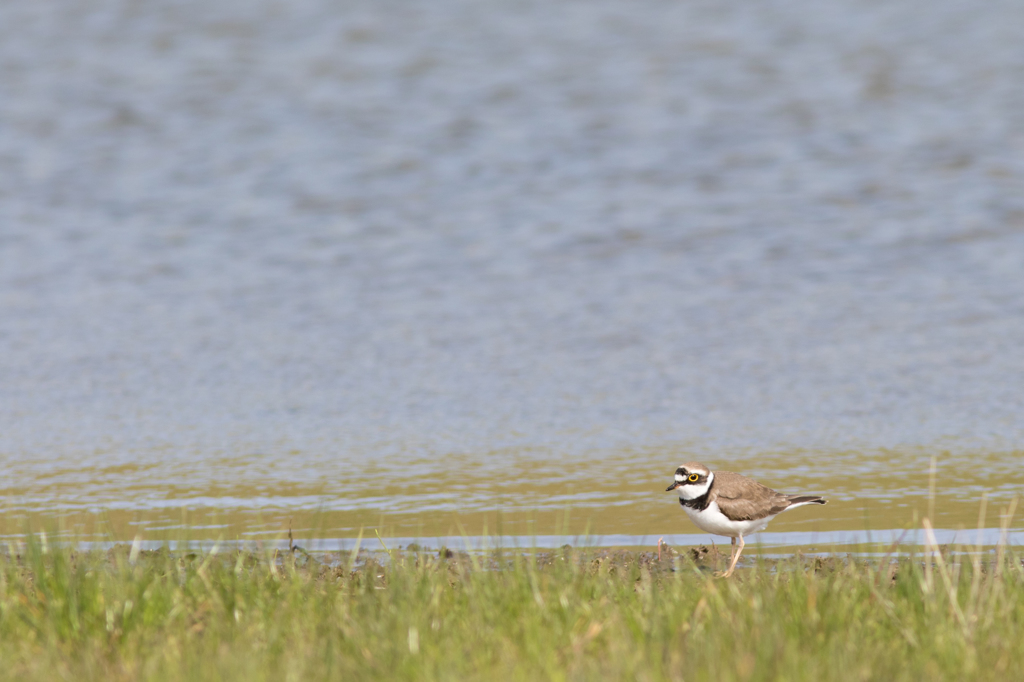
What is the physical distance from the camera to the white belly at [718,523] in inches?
267

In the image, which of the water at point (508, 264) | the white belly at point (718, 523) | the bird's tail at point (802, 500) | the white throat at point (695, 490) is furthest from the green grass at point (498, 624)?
the bird's tail at point (802, 500)

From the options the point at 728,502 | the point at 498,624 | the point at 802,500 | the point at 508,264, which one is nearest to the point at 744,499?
the point at 728,502

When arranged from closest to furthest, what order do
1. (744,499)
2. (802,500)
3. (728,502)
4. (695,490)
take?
(728,502)
(744,499)
(695,490)
(802,500)

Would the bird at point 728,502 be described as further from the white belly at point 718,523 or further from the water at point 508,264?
the water at point 508,264

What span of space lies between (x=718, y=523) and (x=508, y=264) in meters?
6.57

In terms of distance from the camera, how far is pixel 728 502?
22.2 feet

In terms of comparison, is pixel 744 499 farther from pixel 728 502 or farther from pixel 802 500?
pixel 802 500

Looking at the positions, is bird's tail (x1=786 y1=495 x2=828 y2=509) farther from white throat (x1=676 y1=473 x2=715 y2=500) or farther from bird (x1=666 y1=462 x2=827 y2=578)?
white throat (x1=676 y1=473 x2=715 y2=500)

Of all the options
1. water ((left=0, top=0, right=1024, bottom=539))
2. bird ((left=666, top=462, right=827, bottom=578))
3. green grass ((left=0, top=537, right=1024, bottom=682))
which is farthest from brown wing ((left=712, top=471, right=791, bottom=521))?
green grass ((left=0, top=537, right=1024, bottom=682))

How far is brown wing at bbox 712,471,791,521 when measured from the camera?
6789mm

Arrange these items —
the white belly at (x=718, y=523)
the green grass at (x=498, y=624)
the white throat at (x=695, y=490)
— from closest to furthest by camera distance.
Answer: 1. the green grass at (x=498, y=624)
2. the white belly at (x=718, y=523)
3. the white throat at (x=695, y=490)

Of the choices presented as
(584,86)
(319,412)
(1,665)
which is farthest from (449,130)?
(1,665)

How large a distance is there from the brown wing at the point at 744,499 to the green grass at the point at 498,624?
121 centimetres

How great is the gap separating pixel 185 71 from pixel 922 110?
33.7 ft
